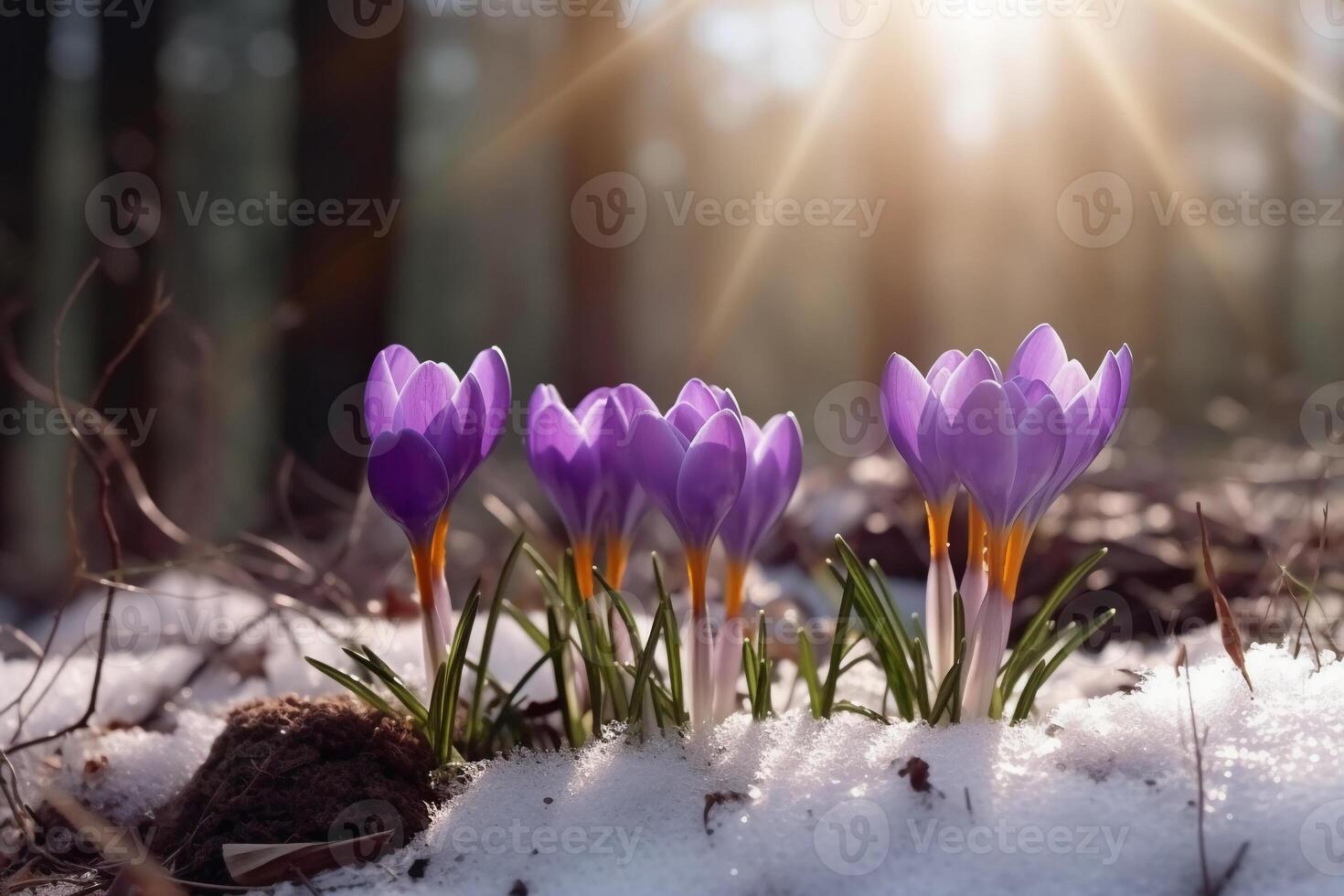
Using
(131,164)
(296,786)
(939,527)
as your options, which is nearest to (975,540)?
(939,527)

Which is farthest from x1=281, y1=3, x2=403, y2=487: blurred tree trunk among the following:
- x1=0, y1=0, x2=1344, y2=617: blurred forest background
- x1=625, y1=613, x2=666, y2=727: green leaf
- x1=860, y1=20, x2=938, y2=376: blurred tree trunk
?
x1=625, y1=613, x2=666, y2=727: green leaf

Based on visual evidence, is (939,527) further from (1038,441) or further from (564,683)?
(564,683)

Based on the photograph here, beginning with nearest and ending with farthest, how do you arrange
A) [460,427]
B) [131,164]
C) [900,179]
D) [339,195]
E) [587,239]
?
[460,427] → [131,164] → [339,195] → [587,239] → [900,179]

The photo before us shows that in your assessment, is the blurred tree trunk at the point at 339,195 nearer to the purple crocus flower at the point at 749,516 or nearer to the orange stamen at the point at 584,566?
the orange stamen at the point at 584,566

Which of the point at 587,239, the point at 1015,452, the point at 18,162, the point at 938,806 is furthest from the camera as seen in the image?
the point at 587,239

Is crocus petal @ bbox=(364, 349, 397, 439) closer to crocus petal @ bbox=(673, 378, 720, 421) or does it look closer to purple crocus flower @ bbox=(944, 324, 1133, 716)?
crocus petal @ bbox=(673, 378, 720, 421)

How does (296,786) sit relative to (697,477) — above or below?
below
